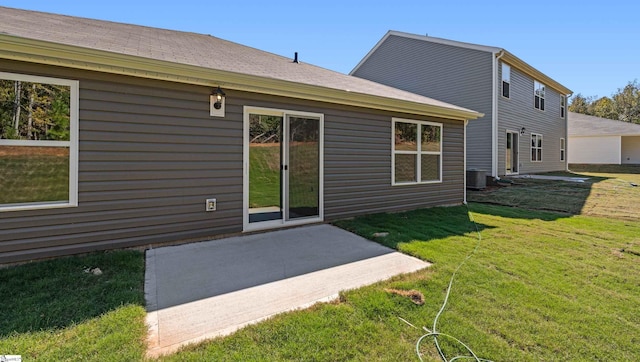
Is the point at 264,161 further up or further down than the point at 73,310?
further up

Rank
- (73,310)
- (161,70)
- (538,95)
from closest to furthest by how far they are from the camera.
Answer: (73,310)
(161,70)
(538,95)

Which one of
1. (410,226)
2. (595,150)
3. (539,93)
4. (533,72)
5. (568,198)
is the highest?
(533,72)

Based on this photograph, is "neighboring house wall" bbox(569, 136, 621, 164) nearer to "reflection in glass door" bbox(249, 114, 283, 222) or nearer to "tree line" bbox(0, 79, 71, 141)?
"reflection in glass door" bbox(249, 114, 283, 222)

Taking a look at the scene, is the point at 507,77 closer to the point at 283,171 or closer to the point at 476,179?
the point at 476,179

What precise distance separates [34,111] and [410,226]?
5327mm

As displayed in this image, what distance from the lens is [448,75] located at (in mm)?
13484

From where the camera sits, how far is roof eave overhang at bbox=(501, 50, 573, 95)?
1250 centimetres

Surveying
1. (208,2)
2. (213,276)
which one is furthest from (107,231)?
(208,2)

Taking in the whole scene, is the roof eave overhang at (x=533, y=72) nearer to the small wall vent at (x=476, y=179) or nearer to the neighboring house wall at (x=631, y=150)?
the small wall vent at (x=476, y=179)

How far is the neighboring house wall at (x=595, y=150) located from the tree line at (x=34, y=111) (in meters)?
30.6

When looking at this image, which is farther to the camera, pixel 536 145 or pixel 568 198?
pixel 536 145

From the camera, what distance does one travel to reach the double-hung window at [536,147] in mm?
15405

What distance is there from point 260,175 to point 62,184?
2.79 m

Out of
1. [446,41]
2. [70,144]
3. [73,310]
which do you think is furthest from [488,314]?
[446,41]
